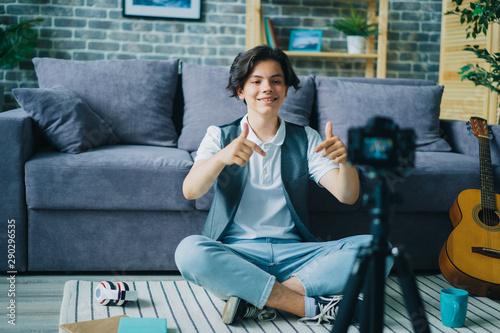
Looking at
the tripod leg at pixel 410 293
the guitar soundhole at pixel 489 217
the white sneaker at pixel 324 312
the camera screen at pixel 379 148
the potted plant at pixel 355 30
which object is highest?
the potted plant at pixel 355 30

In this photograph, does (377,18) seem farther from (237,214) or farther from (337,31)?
(237,214)

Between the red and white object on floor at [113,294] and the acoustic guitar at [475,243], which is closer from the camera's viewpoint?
the red and white object on floor at [113,294]

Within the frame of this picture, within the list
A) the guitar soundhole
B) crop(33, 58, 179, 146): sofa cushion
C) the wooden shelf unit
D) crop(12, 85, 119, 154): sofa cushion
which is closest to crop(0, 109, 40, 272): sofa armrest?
crop(12, 85, 119, 154): sofa cushion

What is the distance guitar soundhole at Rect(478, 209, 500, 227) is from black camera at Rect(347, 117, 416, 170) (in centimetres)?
127

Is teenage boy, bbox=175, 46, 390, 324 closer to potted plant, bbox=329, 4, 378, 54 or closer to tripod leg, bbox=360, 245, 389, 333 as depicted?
tripod leg, bbox=360, 245, 389, 333

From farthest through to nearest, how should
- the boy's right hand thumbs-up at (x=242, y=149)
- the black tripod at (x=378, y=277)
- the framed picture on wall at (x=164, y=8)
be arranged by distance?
the framed picture on wall at (x=164, y=8), the boy's right hand thumbs-up at (x=242, y=149), the black tripod at (x=378, y=277)

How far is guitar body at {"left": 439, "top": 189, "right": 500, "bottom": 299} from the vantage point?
1.82 m

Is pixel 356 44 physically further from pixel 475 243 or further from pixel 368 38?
pixel 475 243

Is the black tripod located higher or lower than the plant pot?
lower

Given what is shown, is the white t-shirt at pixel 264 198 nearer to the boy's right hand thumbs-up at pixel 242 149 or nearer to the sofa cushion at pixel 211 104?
the boy's right hand thumbs-up at pixel 242 149

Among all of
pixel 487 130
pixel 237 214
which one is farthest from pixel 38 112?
pixel 487 130

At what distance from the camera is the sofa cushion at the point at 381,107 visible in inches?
98.9

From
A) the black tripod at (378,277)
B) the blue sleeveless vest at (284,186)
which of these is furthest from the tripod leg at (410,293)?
the blue sleeveless vest at (284,186)

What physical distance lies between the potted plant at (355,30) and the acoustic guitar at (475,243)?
5.80 feet
